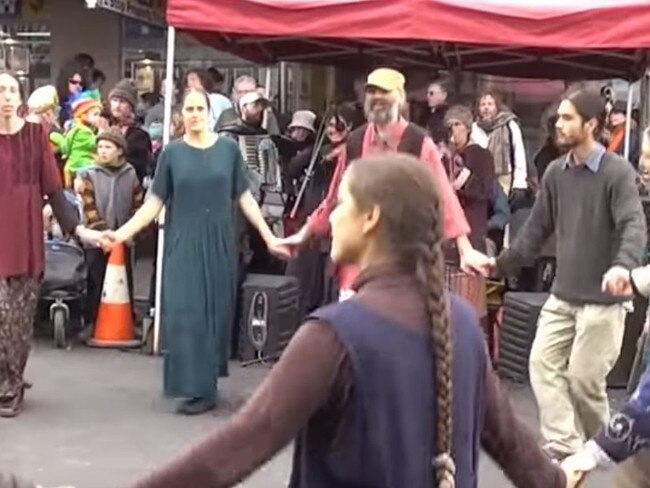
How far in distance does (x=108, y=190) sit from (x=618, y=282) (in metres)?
5.30

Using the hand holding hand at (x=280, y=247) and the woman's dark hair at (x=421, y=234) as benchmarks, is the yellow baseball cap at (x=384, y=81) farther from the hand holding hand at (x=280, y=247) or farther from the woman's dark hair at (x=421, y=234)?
the woman's dark hair at (x=421, y=234)

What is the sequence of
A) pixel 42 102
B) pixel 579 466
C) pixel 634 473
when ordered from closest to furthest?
1. pixel 579 466
2. pixel 634 473
3. pixel 42 102

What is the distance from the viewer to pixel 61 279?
970cm

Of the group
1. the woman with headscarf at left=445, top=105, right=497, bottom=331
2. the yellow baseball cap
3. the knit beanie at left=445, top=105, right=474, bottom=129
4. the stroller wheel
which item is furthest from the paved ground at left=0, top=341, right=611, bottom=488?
the knit beanie at left=445, top=105, right=474, bottom=129

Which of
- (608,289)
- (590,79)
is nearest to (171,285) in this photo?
(608,289)

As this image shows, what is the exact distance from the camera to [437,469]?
9.25ft

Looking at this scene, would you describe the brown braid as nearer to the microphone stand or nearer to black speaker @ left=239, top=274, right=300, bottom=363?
black speaker @ left=239, top=274, right=300, bottom=363

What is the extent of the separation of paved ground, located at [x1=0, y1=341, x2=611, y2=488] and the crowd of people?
11.7 inches

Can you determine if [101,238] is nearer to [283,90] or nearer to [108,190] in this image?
[108,190]

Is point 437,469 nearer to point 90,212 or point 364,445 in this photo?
point 364,445

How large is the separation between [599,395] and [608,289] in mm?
1047

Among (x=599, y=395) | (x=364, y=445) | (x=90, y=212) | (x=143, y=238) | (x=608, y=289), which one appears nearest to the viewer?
(x=364, y=445)

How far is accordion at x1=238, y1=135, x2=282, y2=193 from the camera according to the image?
1015 cm

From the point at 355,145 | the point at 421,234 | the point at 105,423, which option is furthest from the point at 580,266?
the point at 421,234
